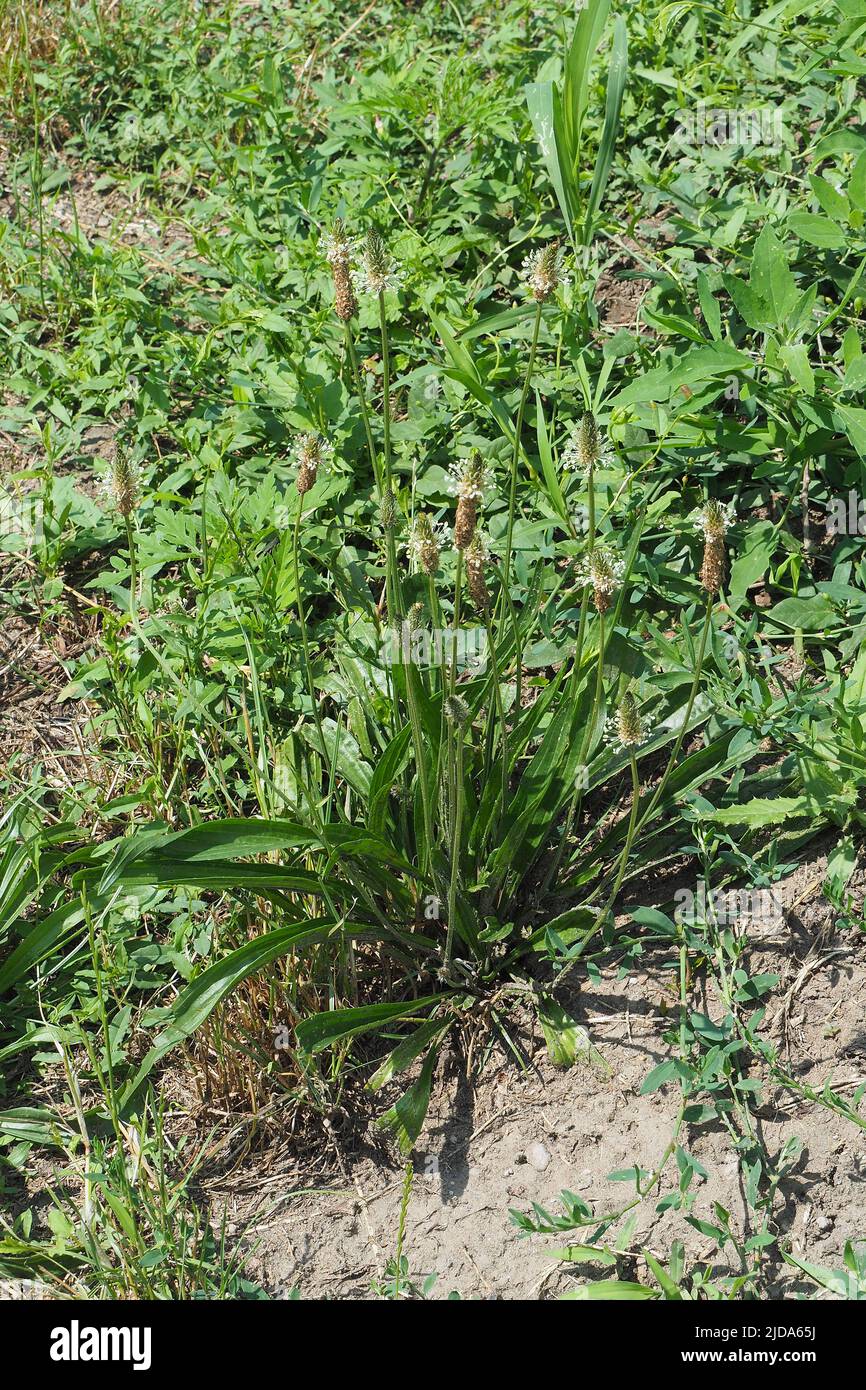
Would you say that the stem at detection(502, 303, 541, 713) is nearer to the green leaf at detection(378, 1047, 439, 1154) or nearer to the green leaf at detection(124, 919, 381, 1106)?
the green leaf at detection(124, 919, 381, 1106)

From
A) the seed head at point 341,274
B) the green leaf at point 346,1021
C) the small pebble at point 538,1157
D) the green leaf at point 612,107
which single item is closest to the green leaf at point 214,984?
the green leaf at point 346,1021

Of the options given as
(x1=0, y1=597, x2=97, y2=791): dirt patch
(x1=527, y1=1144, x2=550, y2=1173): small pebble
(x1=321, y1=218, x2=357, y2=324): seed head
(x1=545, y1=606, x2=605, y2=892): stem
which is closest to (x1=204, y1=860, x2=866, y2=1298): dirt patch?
(x1=527, y1=1144, x2=550, y2=1173): small pebble

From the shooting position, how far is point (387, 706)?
2658 mm

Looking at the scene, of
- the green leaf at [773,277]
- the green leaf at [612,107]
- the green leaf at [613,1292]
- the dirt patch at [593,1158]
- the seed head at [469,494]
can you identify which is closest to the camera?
the seed head at [469,494]

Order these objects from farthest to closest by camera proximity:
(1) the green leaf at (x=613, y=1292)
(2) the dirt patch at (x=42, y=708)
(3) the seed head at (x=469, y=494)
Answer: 1. (2) the dirt patch at (x=42, y=708)
2. (1) the green leaf at (x=613, y=1292)
3. (3) the seed head at (x=469, y=494)

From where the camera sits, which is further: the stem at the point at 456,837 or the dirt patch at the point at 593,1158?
the dirt patch at the point at 593,1158

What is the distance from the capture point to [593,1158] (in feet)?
7.50

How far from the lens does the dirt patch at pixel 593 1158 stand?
2178 millimetres

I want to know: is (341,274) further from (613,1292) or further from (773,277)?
(613,1292)

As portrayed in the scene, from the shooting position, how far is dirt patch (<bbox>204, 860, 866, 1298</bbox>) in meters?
2.18

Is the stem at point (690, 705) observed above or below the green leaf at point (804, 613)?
below

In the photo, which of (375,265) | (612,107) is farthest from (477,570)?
A: (612,107)

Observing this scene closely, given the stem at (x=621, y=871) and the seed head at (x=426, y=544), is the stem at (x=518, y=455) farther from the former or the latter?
the stem at (x=621, y=871)
